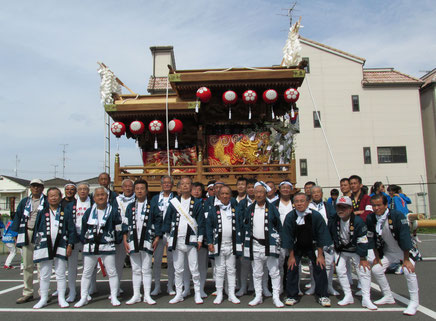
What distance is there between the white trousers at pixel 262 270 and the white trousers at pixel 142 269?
1.64m

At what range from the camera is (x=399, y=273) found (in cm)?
709

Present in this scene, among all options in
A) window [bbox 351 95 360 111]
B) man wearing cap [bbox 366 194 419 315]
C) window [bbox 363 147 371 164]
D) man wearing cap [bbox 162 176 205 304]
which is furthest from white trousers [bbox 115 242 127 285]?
window [bbox 351 95 360 111]

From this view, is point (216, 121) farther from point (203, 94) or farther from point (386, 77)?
point (386, 77)

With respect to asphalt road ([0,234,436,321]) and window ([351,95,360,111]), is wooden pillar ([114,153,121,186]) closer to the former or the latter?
asphalt road ([0,234,436,321])

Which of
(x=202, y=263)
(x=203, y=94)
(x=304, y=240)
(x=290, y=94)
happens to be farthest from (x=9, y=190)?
(x=304, y=240)

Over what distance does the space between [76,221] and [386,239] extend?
484 cm

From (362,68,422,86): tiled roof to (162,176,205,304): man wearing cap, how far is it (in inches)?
797

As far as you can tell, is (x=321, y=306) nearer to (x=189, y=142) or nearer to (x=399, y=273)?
(x=399, y=273)

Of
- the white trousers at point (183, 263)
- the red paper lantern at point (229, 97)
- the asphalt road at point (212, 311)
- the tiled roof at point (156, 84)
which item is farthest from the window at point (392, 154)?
the white trousers at point (183, 263)

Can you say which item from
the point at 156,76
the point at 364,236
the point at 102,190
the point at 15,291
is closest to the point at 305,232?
the point at 364,236

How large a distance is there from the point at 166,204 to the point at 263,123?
6.07m

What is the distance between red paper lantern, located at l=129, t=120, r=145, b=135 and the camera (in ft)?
34.7

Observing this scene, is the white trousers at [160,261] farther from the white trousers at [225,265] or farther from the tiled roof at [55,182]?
the tiled roof at [55,182]

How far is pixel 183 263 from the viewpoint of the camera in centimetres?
534
